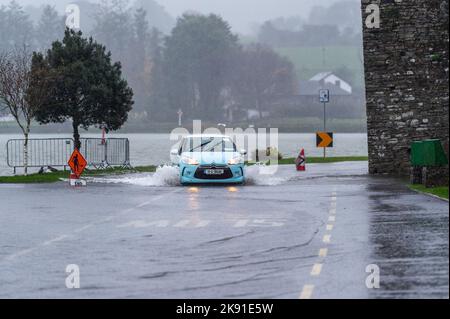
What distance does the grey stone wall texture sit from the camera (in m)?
38.7

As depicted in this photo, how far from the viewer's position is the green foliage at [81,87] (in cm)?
4859

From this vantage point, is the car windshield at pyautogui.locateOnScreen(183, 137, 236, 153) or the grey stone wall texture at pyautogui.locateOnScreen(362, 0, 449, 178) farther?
the grey stone wall texture at pyautogui.locateOnScreen(362, 0, 449, 178)

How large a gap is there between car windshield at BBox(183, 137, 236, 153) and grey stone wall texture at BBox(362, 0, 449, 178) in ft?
17.3

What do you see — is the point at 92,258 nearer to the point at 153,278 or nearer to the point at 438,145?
the point at 153,278

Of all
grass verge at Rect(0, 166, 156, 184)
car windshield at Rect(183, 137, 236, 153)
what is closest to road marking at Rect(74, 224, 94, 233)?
car windshield at Rect(183, 137, 236, 153)

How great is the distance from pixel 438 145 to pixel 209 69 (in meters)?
157

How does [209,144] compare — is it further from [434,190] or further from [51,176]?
[434,190]

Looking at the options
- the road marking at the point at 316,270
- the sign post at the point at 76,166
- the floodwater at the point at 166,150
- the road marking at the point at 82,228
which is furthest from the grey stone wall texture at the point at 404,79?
the road marking at the point at 316,270

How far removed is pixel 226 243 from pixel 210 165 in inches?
625

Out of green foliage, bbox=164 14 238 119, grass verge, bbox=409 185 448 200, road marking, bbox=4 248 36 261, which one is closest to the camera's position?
road marking, bbox=4 248 36 261

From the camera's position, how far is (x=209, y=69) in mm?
186625

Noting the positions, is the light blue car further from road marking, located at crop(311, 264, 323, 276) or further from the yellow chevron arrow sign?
road marking, located at crop(311, 264, 323, 276)
